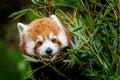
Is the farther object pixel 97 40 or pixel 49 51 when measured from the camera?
pixel 49 51

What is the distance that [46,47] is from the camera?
4406 mm

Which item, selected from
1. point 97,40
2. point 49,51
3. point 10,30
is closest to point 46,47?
point 49,51

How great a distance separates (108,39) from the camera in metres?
3.99

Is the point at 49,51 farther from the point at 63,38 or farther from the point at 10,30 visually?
the point at 10,30

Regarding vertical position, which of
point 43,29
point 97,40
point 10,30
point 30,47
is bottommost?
point 10,30

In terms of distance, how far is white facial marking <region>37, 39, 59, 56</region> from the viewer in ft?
14.4

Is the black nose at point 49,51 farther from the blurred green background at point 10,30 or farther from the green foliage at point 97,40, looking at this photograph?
the blurred green background at point 10,30

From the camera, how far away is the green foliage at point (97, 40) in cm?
389

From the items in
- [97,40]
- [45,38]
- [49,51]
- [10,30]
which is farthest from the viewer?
[10,30]

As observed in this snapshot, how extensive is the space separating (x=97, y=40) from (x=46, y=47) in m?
0.55

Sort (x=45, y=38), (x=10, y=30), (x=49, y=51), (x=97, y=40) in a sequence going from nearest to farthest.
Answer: (x=97, y=40) < (x=49, y=51) < (x=45, y=38) < (x=10, y=30)

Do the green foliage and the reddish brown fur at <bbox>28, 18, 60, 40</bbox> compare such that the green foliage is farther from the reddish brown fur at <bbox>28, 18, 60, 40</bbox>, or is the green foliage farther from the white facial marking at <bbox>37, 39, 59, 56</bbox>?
the reddish brown fur at <bbox>28, 18, 60, 40</bbox>

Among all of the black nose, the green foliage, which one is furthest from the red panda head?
the green foliage

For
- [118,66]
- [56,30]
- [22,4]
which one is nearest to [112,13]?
[118,66]
